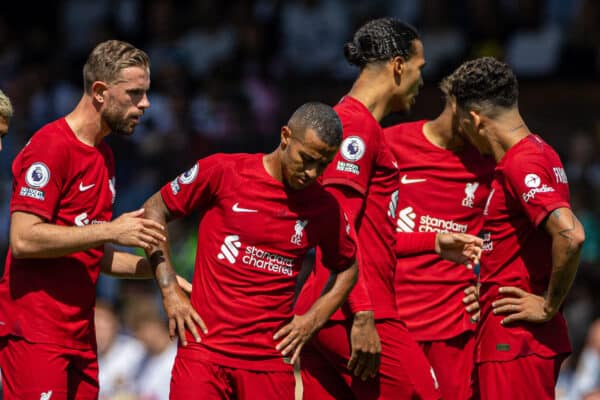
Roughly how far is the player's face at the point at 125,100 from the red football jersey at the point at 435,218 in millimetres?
1593

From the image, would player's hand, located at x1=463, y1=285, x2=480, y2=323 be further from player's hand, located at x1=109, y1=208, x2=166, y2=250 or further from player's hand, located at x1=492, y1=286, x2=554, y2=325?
player's hand, located at x1=109, y1=208, x2=166, y2=250

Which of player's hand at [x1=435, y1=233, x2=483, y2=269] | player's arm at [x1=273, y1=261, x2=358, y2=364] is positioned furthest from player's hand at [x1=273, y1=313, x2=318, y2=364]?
player's hand at [x1=435, y1=233, x2=483, y2=269]

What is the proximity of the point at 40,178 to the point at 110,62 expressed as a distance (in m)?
0.72

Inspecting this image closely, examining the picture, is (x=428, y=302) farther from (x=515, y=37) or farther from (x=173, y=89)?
(x=173, y=89)

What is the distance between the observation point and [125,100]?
225 inches

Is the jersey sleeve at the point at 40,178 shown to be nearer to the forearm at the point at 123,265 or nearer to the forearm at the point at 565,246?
the forearm at the point at 123,265

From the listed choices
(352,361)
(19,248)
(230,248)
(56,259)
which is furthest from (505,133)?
(19,248)

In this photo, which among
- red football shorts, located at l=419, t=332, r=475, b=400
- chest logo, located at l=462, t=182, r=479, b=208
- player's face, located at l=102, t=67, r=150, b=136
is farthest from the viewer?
chest logo, located at l=462, t=182, r=479, b=208

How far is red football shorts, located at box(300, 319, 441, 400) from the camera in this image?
229 inches

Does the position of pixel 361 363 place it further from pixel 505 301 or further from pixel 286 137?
pixel 286 137

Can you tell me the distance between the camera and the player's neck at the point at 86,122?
5680 mm

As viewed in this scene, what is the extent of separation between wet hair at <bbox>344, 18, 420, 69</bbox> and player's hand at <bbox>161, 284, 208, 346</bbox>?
1.71 m

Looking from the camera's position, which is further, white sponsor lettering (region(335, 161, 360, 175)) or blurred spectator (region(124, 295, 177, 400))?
blurred spectator (region(124, 295, 177, 400))

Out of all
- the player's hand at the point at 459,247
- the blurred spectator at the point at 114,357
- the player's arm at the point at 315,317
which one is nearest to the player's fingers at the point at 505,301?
the player's hand at the point at 459,247
